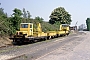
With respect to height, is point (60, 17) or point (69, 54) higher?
point (60, 17)

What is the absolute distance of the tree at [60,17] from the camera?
84150 millimetres

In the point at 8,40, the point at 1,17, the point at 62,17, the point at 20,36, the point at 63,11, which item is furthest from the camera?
the point at 63,11

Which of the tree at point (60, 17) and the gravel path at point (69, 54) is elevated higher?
the tree at point (60, 17)

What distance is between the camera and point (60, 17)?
85188mm

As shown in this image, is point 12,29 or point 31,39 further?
point 12,29

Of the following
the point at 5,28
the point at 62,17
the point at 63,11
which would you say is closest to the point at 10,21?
the point at 5,28

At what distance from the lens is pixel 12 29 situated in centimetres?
3153

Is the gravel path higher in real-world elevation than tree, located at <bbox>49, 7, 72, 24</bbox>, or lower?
lower

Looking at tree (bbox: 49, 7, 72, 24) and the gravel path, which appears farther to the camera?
tree (bbox: 49, 7, 72, 24)

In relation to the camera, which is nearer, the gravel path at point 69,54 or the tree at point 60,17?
the gravel path at point 69,54

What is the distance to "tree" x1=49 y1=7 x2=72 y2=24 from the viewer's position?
276 feet

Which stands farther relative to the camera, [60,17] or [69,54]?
[60,17]

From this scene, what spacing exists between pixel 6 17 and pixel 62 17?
52152mm

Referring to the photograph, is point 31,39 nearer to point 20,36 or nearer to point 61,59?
point 20,36
